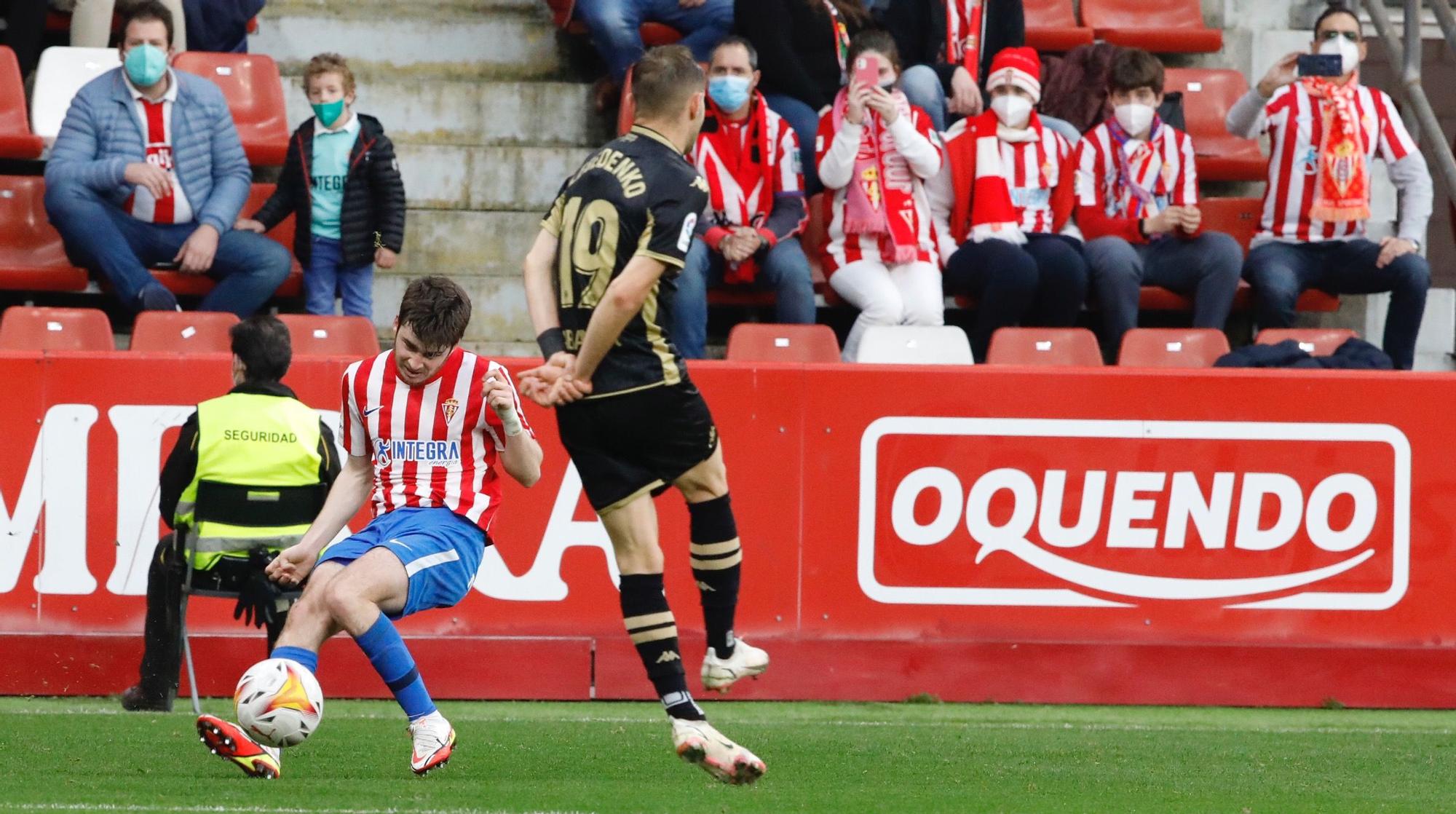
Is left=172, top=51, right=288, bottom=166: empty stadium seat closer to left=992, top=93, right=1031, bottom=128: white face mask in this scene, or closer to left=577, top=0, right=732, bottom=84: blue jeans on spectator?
left=577, top=0, right=732, bottom=84: blue jeans on spectator

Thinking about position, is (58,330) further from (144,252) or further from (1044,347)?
(1044,347)

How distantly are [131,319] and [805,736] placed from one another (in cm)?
504

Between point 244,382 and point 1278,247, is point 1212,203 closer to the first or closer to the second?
point 1278,247

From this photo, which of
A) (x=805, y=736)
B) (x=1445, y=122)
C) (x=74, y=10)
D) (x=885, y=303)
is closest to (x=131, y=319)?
(x=74, y=10)

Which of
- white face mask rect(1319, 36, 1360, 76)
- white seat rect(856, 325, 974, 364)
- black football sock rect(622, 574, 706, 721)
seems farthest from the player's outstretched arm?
white face mask rect(1319, 36, 1360, 76)

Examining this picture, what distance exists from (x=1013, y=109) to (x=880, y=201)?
3.14 ft

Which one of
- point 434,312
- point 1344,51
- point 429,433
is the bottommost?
point 429,433

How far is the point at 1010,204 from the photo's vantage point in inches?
403

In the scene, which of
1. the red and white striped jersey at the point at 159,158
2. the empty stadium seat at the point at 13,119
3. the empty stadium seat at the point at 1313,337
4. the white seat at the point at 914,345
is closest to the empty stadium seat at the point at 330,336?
the red and white striped jersey at the point at 159,158

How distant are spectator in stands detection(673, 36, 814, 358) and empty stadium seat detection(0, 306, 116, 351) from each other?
9.64 ft

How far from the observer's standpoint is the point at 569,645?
816cm

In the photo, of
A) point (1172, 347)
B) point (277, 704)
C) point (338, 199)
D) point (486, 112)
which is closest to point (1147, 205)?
point (1172, 347)

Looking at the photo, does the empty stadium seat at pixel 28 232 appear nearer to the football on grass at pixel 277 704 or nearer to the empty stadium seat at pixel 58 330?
the empty stadium seat at pixel 58 330

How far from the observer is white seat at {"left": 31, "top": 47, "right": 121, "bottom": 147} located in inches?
422
